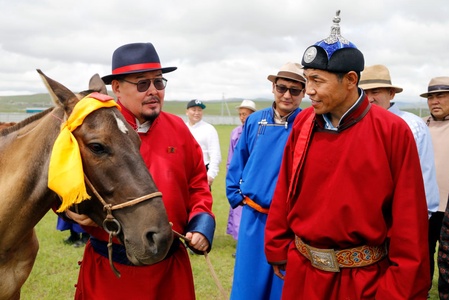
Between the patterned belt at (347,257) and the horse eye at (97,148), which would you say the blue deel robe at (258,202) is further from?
the horse eye at (97,148)

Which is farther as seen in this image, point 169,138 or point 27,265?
point 169,138

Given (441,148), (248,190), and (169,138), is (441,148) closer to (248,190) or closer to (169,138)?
(248,190)

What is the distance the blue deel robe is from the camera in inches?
157

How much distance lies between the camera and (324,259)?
2.58 m

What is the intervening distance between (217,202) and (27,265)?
30.0 feet

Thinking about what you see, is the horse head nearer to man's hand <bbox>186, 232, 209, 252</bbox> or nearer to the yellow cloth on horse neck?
the yellow cloth on horse neck

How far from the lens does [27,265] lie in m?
2.79

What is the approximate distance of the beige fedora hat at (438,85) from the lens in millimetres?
5456

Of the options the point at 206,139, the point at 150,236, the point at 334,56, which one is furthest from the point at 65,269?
the point at 334,56

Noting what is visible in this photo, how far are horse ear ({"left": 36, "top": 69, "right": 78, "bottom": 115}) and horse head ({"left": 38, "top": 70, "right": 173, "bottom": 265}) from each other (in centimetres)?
1

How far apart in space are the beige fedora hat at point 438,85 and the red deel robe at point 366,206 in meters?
3.42

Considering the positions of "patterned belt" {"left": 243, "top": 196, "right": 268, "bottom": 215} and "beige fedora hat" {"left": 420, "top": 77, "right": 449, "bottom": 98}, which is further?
"beige fedora hat" {"left": 420, "top": 77, "right": 449, "bottom": 98}

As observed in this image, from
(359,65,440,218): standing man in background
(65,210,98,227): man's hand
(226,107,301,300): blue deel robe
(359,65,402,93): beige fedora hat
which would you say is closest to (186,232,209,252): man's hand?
(65,210,98,227): man's hand

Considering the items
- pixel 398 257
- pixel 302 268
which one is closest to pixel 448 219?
pixel 398 257
